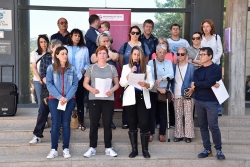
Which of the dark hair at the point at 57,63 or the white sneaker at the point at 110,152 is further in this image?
the white sneaker at the point at 110,152

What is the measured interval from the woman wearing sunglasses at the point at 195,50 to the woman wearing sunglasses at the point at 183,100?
235 millimetres

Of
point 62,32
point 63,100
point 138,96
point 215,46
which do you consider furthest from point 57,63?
point 215,46

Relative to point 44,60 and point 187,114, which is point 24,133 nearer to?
point 44,60

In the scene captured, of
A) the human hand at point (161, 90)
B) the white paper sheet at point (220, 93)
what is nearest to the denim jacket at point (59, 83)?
the human hand at point (161, 90)

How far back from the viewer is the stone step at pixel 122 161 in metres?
5.25

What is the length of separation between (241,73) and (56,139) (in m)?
3.76

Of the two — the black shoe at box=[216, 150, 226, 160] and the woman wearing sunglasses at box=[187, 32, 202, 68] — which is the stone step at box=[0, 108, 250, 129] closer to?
the black shoe at box=[216, 150, 226, 160]

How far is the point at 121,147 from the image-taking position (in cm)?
575

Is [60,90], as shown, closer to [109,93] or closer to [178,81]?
[109,93]

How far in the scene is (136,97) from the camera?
527cm

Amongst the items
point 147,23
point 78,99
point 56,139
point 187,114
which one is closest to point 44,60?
point 78,99

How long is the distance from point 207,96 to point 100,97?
1.67 metres

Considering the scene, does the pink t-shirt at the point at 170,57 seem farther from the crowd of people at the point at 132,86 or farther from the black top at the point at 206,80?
the black top at the point at 206,80

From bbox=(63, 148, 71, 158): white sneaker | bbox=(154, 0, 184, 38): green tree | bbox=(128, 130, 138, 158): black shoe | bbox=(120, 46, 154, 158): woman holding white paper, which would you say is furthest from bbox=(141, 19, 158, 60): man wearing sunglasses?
bbox=(63, 148, 71, 158): white sneaker
